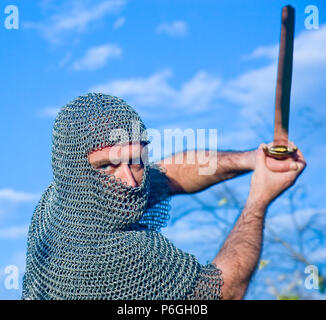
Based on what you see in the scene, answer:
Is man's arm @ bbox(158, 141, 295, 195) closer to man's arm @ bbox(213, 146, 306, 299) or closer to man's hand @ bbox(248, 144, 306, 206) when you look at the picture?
man's arm @ bbox(213, 146, 306, 299)

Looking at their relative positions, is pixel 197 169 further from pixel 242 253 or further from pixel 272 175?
pixel 272 175

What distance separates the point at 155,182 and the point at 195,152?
361mm

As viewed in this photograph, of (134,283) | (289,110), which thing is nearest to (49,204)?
(134,283)

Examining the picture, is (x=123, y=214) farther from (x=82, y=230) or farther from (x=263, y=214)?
(x=263, y=214)

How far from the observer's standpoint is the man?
3.82m

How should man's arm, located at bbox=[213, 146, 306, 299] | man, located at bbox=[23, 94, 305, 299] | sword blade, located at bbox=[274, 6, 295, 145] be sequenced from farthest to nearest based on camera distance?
man, located at bbox=[23, 94, 305, 299] → man's arm, located at bbox=[213, 146, 306, 299] → sword blade, located at bbox=[274, 6, 295, 145]

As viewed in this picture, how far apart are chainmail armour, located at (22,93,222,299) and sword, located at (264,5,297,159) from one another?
1.06 metres

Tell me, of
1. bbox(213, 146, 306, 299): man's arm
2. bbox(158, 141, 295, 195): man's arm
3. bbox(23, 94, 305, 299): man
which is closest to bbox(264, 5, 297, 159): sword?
bbox(213, 146, 306, 299): man's arm

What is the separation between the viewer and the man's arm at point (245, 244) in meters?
3.51

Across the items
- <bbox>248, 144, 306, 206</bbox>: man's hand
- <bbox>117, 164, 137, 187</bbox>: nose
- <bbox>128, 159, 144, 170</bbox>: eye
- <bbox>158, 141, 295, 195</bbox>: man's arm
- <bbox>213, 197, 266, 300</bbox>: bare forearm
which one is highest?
<bbox>158, 141, 295, 195</bbox>: man's arm

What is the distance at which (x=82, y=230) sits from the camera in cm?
404

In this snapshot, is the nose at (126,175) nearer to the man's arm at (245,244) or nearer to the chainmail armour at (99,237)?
the chainmail armour at (99,237)

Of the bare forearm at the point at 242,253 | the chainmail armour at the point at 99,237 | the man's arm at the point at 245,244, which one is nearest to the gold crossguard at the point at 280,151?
the man's arm at the point at 245,244

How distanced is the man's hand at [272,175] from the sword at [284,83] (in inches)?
4.6
